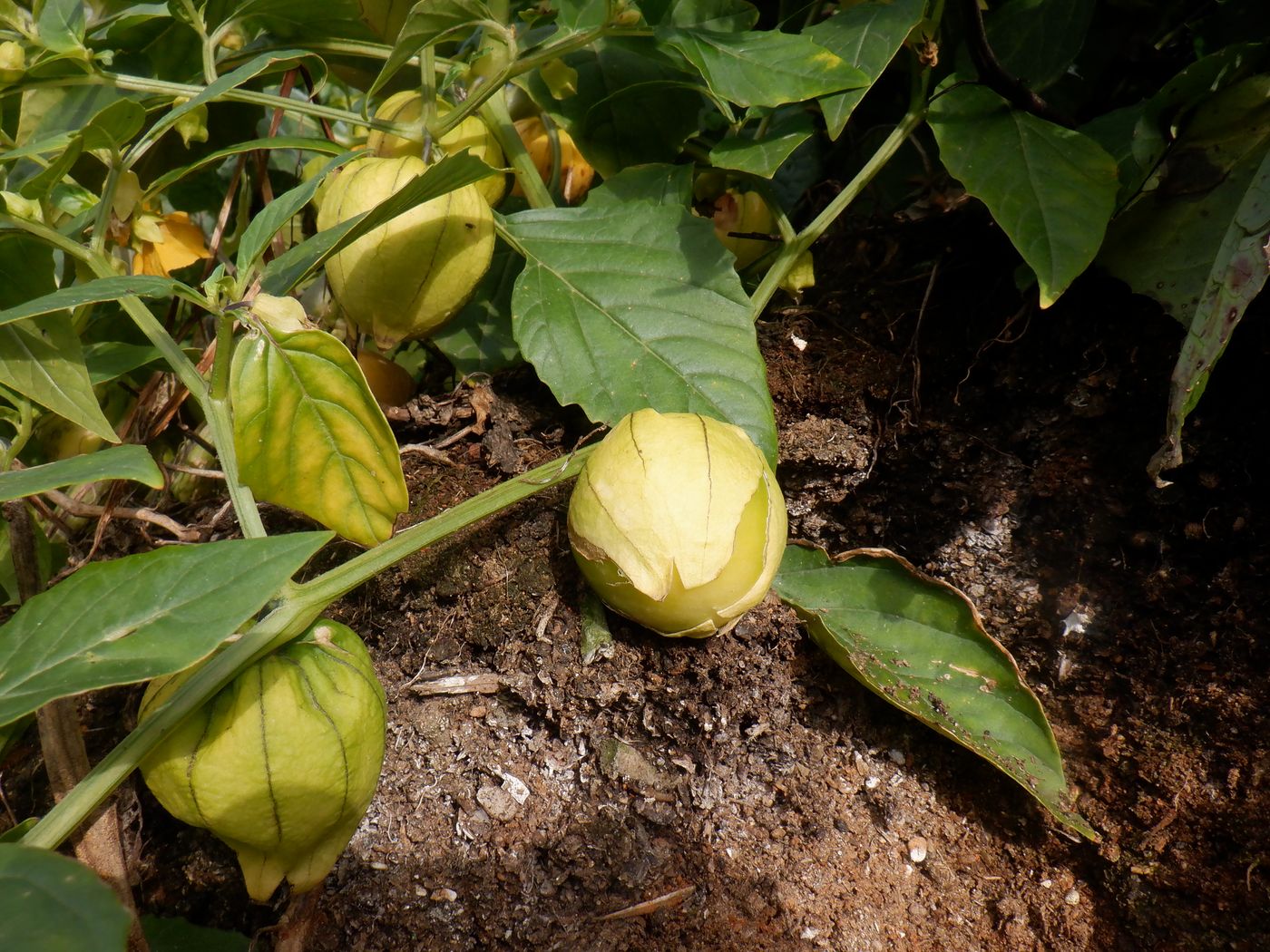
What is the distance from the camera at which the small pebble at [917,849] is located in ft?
Result: 2.76

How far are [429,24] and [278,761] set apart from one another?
2.20 feet

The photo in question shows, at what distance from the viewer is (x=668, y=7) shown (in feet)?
3.12

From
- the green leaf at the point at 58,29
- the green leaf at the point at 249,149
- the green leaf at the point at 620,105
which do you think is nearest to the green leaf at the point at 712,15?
the green leaf at the point at 620,105

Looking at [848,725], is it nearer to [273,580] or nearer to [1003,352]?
[1003,352]

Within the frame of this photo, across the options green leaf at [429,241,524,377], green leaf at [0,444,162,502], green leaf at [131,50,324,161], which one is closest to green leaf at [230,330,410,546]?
green leaf at [0,444,162,502]

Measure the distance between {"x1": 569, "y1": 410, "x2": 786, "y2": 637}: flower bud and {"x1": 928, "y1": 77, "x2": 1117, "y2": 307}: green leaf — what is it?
31cm

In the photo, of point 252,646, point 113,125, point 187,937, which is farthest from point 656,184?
point 187,937

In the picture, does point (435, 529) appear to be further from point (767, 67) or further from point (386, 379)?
point (767, 67)

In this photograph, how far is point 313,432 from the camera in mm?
761

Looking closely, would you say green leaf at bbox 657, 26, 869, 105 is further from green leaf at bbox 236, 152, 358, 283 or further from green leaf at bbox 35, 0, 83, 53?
green leaf at bbox 35, 0, 83, 53

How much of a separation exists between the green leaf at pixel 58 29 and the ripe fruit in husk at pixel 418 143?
0.30 metres

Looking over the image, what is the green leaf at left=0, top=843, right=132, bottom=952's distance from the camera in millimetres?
408

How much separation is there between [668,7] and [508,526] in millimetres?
576

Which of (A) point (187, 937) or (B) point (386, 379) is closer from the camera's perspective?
(A) point (187, 937)
